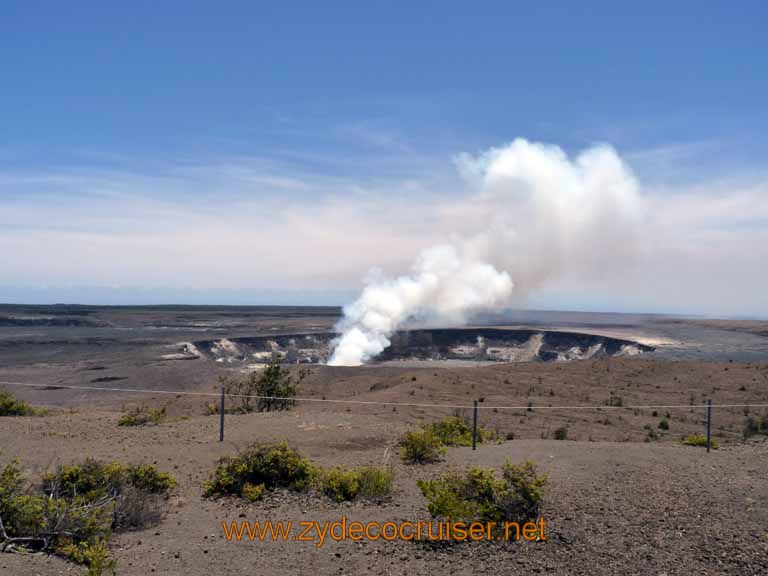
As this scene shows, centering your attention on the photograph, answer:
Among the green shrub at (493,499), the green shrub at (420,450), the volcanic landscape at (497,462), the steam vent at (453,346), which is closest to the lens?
the volcanic landscape at (497,462)

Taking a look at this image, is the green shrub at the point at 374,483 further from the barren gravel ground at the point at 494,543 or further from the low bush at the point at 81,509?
the low bush at the point at 81,509

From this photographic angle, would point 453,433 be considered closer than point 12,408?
Yes

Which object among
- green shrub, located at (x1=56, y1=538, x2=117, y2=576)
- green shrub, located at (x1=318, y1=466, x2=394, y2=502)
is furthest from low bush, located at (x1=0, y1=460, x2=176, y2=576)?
green shrub, located at (x1=318, y1=466, x2=394, y2=502)

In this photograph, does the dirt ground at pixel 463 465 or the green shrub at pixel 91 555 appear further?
the dirt ground at pixel 463 465

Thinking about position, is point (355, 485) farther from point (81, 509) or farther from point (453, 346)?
point (453, 346)

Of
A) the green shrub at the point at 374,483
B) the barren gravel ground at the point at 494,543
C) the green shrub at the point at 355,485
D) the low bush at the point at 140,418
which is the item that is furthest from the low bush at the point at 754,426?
the low bush at the point at 140,418

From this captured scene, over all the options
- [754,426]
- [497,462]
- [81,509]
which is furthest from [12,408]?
[754,426]
